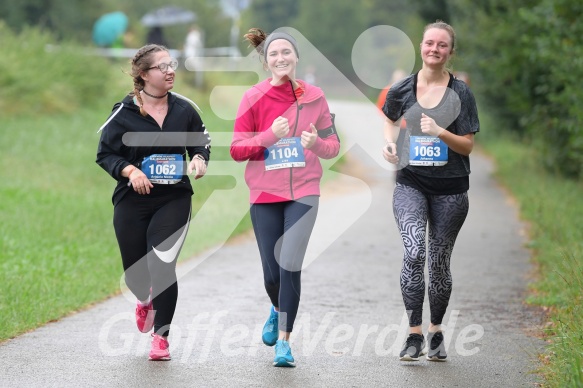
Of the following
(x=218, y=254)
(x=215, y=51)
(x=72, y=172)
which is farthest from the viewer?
(x=215, y=51)

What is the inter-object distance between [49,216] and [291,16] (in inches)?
3537

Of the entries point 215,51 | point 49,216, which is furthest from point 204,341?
point 215,51

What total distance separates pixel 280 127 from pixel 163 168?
825 mm

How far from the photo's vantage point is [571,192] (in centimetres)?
1772

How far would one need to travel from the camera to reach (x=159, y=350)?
23.4 ft

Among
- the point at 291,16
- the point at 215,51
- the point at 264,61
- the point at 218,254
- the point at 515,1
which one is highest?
the point at 291,16

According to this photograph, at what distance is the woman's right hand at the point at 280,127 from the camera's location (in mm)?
6867

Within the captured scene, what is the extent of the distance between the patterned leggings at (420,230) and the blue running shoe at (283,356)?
826 mm

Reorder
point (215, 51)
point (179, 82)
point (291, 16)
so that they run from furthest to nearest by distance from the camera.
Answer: point (291, 16) < point (215, 51) < point (179, 82)

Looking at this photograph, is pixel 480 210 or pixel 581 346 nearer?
pixel 581 346

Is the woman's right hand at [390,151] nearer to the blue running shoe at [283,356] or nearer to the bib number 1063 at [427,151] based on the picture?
the bib number 1063 at [427,151]

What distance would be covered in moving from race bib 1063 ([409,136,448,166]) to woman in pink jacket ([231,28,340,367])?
1.66 feet

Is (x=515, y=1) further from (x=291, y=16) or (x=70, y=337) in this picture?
(x=291, y=16)

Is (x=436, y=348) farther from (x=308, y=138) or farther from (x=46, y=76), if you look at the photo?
(x=46, y=76)
